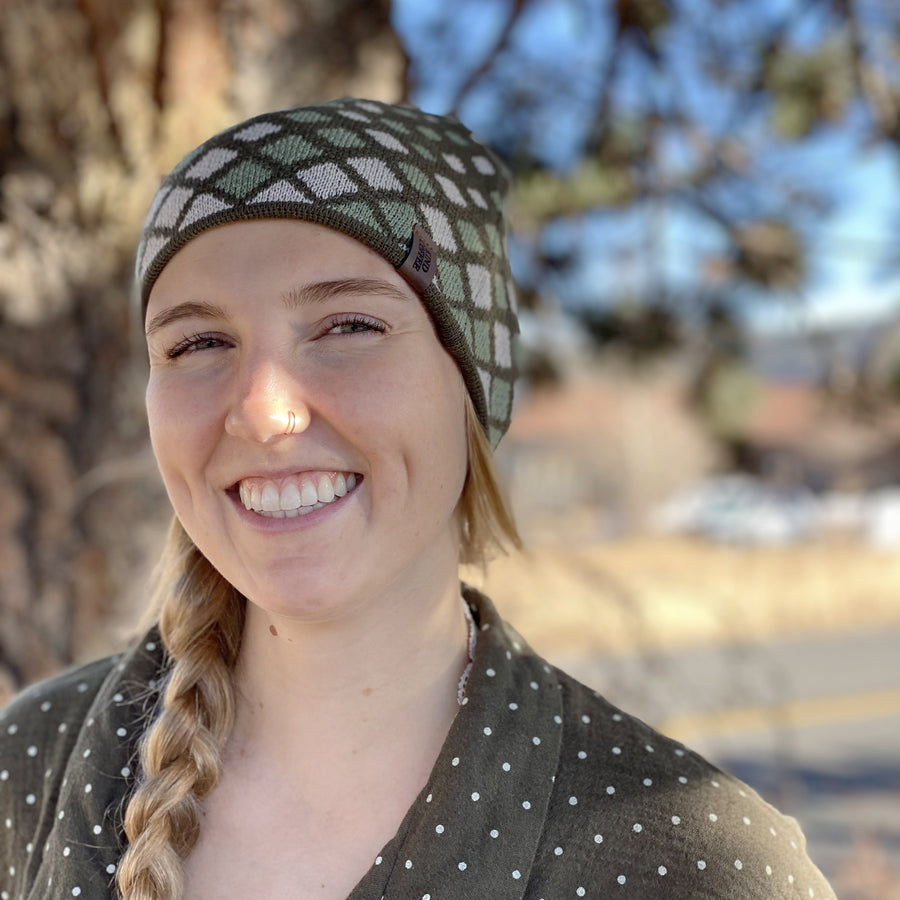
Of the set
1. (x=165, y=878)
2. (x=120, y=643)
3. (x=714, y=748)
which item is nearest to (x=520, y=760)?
(x=165, y=878)

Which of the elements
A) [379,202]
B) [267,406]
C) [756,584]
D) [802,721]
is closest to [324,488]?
[267,406]

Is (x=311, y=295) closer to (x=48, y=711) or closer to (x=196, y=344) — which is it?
(x=196, y=344)

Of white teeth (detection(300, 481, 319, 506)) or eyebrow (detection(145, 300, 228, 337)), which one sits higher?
eyebrow (detection(145, 300, 228, 337))

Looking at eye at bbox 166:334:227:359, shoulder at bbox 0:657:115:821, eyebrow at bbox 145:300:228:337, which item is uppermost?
eyebrow at bbox 145:300:228:337

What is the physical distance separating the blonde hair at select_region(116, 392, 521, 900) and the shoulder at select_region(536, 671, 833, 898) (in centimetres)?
35

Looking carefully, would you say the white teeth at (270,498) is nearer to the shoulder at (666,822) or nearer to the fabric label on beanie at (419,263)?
the fabric label on beanie at (419,263)

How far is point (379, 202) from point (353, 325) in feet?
0.56

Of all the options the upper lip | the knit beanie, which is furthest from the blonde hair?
the upper lip

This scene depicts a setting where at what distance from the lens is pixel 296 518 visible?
135 centimetres

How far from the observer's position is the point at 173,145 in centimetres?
271

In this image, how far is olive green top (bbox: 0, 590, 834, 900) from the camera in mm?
1316

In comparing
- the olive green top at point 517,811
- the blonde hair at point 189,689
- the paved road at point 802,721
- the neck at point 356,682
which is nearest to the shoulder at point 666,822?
the olive green top at point 517,811

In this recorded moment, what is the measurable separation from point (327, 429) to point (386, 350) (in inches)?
5.0

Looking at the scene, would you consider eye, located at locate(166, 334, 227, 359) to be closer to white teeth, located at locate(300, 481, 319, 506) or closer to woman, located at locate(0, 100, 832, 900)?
woman, located at locate(0, 100, 832, 900)
